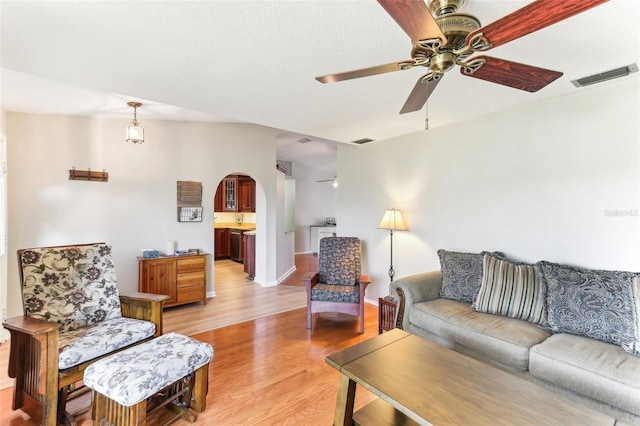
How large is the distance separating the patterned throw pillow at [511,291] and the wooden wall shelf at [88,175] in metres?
4.70

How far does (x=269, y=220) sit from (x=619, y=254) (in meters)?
4.53

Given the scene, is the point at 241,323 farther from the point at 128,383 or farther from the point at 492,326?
the point at 492,326

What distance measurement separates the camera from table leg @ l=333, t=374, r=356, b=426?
1.62 metres

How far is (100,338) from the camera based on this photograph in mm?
1948

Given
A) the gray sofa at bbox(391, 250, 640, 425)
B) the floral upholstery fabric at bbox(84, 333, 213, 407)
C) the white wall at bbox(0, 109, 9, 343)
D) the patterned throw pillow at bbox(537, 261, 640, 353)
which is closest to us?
the floral upholstery fabric at bbox(84, 333, 213, 407)

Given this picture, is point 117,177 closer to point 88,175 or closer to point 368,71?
point 88,175

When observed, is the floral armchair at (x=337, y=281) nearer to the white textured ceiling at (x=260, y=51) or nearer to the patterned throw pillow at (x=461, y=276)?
the patterned throw pillow at (x=461, y=276)

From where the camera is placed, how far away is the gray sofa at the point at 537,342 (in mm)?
1614

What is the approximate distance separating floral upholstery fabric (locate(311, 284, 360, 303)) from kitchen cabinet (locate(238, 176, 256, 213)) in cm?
434

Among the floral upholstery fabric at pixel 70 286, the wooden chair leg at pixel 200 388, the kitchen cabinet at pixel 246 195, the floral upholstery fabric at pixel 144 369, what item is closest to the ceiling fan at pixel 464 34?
the floral upholstery fabric at pixel 144 369

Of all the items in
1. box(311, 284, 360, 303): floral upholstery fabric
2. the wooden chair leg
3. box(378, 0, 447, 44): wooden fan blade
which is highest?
box(378, 0, 447, 44): wooden fan blade

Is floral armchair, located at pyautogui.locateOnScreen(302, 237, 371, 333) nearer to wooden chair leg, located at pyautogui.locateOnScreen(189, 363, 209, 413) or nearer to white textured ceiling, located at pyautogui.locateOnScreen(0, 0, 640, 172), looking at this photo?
wooden chair leg, located at pyautogui.locateOnScreen(189, 363, 209, 413)

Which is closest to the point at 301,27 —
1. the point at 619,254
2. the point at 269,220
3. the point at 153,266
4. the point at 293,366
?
the point at 293,366

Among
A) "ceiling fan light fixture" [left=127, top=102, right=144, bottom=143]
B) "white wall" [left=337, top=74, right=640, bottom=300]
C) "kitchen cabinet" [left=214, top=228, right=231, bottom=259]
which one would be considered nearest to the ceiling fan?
"white wall" [left=337, top=74, right=640, bottom=300]
